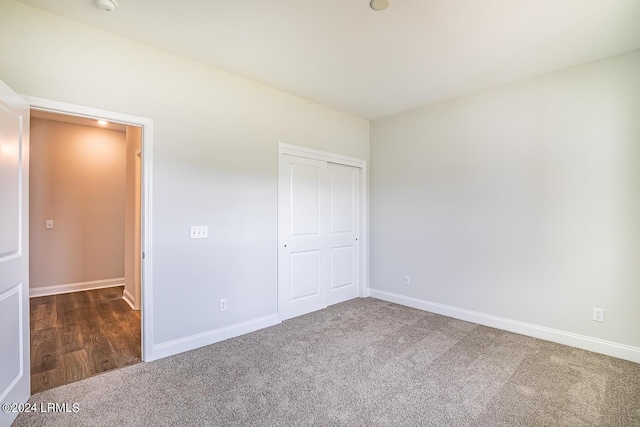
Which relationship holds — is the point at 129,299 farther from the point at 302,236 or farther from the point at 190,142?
the point at 190,142

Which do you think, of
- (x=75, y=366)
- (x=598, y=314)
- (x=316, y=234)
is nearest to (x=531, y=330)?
(x=598, y=314)

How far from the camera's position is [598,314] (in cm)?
276

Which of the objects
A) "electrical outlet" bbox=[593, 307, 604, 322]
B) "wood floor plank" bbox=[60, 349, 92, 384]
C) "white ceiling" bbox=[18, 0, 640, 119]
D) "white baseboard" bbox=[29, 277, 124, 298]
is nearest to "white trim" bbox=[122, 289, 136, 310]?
"white baseboard" bbox=[29, 277, 124, 298]

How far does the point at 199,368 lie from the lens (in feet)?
8.05

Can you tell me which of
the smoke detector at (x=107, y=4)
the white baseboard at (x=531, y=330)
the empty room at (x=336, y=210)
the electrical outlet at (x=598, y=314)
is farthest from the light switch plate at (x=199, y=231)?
the electrical outlet at (x=598, y=314)

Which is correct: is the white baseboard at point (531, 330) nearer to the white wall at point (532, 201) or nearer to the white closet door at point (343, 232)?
the white wall at point (532, 201)

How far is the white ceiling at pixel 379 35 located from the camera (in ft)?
6.75

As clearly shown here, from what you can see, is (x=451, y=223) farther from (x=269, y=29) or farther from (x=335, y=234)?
(x=269, y=29)

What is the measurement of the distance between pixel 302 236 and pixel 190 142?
175cm

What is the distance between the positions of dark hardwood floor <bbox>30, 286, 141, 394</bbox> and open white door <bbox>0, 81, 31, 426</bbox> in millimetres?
415

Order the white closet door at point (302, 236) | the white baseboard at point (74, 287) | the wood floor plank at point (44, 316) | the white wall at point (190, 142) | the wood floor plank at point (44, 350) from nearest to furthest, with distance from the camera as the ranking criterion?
the white wall at point (190, 142) → the wood floor plank at point (44, 350) → the wood floor plank at point (44, 316) → the white closet door at point (302, 236) → the white baseboard at point (74, 287)

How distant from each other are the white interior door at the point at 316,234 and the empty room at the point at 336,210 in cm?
4

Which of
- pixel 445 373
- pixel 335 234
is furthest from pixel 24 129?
pixel 445 373

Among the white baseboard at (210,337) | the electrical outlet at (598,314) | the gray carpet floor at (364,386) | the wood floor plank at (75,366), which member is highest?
the electrical outlet at (598,314)
